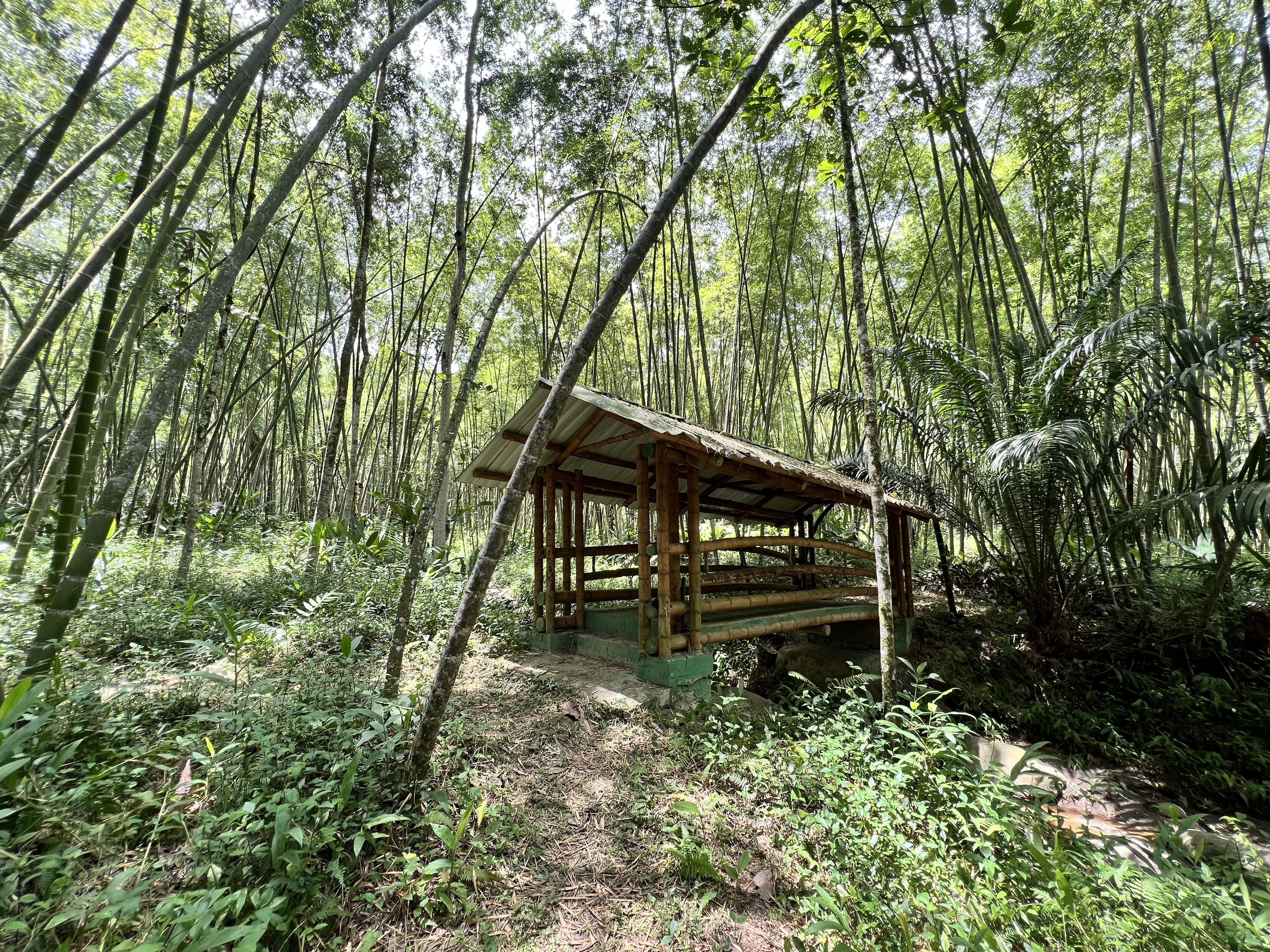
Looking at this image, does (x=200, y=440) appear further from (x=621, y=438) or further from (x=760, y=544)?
(x=760, y=544)

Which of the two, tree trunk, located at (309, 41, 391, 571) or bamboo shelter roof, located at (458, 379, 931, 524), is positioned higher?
tree trunk, located at (309, 41, 391, 571)

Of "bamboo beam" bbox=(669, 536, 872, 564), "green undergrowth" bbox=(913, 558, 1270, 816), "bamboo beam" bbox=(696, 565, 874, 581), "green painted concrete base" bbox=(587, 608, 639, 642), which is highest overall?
"bamboo beam" bbox=(669, 536, 872, 564)

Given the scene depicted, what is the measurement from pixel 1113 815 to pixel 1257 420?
7.16 m

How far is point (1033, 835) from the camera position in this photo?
206cm

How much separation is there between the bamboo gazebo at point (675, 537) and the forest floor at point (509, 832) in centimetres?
80

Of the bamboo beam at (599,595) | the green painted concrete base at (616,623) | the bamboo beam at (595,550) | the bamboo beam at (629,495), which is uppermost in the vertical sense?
the bamboo beam at (629,495)

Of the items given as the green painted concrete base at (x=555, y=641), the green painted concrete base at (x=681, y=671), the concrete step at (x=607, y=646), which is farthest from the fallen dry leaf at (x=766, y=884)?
the green painted concrete base at (x=555, y=641)

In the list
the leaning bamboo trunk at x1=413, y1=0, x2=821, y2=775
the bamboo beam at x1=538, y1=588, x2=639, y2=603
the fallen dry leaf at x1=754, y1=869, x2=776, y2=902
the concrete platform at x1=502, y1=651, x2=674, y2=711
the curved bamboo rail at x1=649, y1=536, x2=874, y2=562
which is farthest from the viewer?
the bamboo beam at x1=538, y1=588, x2=639, y2=603

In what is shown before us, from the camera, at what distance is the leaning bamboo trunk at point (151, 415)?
1842 mm

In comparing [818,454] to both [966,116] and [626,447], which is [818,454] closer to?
[966,116]

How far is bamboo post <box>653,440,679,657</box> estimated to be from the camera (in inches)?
138

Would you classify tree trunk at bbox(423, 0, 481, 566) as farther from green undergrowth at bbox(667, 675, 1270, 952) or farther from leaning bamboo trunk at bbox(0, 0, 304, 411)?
green undergrowth at bbox(667, 675, 1270, 952)

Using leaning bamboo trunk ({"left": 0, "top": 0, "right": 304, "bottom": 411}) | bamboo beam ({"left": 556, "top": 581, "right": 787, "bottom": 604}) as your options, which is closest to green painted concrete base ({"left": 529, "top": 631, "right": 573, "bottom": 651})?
bamboo beam ({"left": 556, "top": 581, "right": 787, "bottom": 604})

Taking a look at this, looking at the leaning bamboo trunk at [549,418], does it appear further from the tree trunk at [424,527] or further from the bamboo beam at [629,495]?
the bamboo beam at [629,495]
